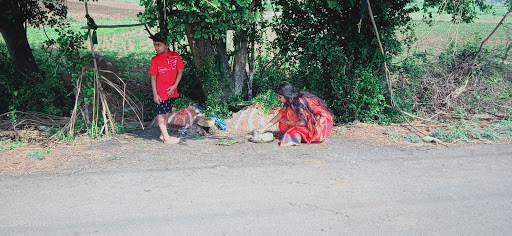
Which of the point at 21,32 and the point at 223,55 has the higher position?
the point at 21,32

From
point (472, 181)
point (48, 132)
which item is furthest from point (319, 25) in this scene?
point (48, 132)

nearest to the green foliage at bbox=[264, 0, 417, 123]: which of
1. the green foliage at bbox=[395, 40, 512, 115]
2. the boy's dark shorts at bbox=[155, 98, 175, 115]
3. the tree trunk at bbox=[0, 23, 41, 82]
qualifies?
the green foliage at bbox=[395, 40, 512, 115]

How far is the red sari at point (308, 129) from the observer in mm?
5730

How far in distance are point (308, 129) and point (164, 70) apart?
2285mm

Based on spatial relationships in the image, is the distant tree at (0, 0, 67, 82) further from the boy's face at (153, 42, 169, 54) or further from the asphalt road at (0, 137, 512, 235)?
the asphalt road at (0, 137, 512, 235)

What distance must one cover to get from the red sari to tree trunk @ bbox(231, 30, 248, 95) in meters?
2.15

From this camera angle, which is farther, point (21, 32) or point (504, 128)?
point (21, 32)

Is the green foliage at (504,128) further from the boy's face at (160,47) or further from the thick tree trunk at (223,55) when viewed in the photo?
the boy's face at (160,47)

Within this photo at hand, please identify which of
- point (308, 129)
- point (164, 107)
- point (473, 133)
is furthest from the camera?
point (473, 133)

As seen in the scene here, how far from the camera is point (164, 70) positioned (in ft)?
19.0

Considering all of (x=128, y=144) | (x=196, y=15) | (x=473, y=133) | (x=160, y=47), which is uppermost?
(x=196, y=15)

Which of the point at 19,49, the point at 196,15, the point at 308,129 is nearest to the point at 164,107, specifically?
the point at 196,15

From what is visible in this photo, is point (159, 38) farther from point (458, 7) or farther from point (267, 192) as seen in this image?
point (458, 7)

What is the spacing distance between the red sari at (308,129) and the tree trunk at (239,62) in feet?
7.04
